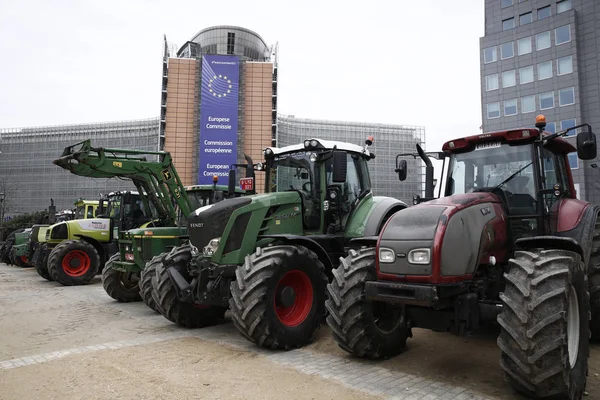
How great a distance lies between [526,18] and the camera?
115ft

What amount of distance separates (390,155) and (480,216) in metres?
54.4

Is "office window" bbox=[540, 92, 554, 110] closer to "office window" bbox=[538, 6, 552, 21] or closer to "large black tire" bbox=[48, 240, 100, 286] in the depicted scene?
"office window" bbox=[538, 6, 552, 21]

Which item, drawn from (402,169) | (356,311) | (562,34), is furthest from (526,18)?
(356,311)

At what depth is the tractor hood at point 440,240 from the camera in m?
4.16

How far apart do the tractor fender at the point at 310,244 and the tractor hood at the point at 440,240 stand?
1.90 metres

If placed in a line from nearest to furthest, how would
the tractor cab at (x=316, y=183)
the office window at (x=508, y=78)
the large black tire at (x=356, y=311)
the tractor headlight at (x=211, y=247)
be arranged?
the large black tire at (x=356, y=311) → the tractor headlight at (x=211, y=247) → the tractor cab at (x=316, y=183) → the office window at (x=508, y=78)

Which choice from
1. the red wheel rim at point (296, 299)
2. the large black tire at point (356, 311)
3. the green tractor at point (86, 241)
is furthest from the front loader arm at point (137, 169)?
the large black tire at point (356, 311)

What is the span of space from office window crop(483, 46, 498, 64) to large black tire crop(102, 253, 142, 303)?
35.3m

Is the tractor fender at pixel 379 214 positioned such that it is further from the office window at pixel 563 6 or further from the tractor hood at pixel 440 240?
the office window at pixel 563 6

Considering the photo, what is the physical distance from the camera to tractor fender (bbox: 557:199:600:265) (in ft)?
16.6


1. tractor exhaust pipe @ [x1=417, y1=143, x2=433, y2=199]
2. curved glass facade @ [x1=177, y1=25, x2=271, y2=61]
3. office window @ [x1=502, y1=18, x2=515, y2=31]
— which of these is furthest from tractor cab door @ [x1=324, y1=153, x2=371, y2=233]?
curved glass facade @ [x1=177, y1=25, x2=271, y2=61]

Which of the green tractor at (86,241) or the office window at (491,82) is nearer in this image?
the green tractor at (86,241)

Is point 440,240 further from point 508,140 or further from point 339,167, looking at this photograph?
point 339,167

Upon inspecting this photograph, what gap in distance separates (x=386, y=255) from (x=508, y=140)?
7.49 feet
